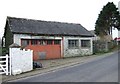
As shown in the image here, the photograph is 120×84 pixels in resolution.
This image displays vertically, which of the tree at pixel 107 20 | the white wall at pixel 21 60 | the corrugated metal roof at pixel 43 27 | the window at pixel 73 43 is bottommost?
the white wall at pixel 21 60

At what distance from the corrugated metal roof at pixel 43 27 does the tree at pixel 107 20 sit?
1816 cm

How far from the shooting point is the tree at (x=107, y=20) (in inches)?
2093

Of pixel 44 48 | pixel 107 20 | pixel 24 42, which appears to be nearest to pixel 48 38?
pixel 44 48

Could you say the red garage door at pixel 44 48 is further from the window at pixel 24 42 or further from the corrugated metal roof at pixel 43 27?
the corrugated metal roof at pixel 43 27

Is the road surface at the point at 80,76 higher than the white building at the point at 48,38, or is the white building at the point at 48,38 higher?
the white building at the point at 48,38

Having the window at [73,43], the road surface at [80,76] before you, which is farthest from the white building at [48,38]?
the road surface at [80,76]

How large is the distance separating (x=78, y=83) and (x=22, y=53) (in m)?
7.11

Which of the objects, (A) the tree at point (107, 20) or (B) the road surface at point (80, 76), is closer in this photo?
(B) the road surface at point (80, 76)

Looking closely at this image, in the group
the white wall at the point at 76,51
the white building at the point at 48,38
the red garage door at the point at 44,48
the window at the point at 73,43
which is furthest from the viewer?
the window at the point at 73,43

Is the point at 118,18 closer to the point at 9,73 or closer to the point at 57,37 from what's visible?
the point at 57,37

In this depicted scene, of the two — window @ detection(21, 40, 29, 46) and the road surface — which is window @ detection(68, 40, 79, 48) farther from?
the road surface

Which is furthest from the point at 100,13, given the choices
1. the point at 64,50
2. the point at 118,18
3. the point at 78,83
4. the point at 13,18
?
the point at 78,83

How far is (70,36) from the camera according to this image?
32.2 meters

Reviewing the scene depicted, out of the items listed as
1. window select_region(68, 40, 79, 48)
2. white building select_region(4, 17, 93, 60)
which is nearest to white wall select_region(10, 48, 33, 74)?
white building select_region(4, 17, 93, 60)
